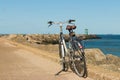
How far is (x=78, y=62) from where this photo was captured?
11.8m

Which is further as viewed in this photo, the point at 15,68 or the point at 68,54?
the point at 15,68

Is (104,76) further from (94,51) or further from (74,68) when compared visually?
(94,51)

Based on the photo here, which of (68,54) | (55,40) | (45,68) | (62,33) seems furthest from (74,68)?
(55,40)

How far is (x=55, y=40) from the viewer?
102 m

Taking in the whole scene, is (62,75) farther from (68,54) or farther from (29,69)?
(29,69)

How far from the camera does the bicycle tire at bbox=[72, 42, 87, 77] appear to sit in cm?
1131

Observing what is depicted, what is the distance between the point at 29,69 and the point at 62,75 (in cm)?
215

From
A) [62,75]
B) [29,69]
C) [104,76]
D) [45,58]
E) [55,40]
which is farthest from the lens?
[55,40]

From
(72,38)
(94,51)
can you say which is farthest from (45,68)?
(94,51)

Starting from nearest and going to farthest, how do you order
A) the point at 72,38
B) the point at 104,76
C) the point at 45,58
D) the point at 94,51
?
the point at 104,76 → the point at 72,38 → the point at 45,58 → the point at 94,51

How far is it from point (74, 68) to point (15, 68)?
3.30 metres

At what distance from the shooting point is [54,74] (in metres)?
12.8

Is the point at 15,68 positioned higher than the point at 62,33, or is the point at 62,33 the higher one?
the point at 62,33

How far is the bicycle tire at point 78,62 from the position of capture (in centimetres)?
1131
